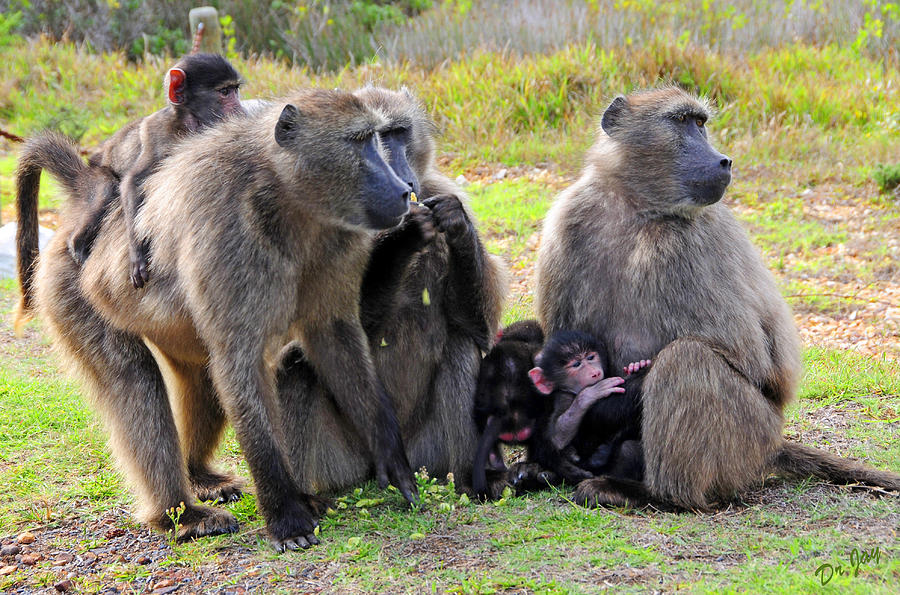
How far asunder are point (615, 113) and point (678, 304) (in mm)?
864

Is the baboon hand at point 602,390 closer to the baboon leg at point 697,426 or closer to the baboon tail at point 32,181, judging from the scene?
the baboon leg at point 697,426

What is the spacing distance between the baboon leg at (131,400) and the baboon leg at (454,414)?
85 centimetres

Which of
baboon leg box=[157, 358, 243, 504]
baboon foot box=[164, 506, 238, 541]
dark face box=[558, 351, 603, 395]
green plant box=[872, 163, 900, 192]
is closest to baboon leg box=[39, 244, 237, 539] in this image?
baboon foot box=[164, 506, 238, 541]

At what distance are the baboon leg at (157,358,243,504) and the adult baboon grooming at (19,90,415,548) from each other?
12 centimetres

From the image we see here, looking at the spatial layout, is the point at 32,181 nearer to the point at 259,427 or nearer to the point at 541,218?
the point at 259,427

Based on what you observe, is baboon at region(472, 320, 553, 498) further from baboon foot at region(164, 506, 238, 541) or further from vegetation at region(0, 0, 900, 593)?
baboon foot at region(164, 506, 238, 541)

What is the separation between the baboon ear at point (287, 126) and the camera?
331cm

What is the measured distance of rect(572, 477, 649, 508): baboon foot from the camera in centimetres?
351

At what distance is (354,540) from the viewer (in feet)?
10.8

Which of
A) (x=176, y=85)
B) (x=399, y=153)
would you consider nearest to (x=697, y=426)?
(x=399, y=153)

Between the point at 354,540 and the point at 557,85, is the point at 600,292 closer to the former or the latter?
the point at 354,540

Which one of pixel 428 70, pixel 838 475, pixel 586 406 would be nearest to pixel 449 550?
pixel 586 406

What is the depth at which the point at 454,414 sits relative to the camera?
389cm

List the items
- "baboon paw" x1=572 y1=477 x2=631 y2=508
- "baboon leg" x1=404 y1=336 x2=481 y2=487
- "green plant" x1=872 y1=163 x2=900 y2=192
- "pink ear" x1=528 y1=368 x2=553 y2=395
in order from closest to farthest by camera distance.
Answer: "baboon paw" x1=572 y1=477 x2=631 y2=508 → "pink ear" x1=528 y1=368 x2=553 y2=395 → "baboon leg" x1=404 y1=336 x2=481 y2=487 → "green plant" x1=872 y1=163 x2=900 y2=192
